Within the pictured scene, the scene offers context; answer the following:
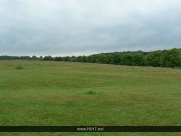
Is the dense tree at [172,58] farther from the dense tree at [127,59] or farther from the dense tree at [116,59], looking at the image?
the dense tree at [116,59]

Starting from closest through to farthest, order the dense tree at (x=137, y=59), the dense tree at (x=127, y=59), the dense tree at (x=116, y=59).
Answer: the dense tree at (x=137, y=59) → the dense tree at (x=127, y=59) → the dense tree at (x=116, y=59)

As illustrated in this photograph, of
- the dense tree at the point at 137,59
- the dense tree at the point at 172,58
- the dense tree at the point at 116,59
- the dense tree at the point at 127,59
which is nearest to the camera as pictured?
the dense tree at the point at 172,58

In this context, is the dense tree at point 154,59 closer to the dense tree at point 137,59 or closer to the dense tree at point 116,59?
the dense tree at point 137,59

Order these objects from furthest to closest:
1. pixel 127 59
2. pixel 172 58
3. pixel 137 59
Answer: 1. pixel 127 59
2. pixel 137 59
3. pixel 172 58

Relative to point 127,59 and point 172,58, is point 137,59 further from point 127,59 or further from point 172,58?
point 172,58

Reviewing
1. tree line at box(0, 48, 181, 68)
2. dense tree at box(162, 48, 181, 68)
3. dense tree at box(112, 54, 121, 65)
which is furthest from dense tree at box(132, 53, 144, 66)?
dense tree at box(162, 48, 181, 68)

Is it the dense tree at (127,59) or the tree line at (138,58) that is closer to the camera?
the tree line at (138,58)

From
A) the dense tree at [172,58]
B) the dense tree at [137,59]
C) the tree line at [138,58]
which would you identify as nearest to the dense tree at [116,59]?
the tree line at [138,58]

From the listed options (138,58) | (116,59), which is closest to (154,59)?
(138,58)

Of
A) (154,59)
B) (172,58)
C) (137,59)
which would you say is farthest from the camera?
(137,59)

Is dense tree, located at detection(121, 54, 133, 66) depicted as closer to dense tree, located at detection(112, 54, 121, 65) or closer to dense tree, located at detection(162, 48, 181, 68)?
dense tree, located at detection(112, 54, 121, 65)

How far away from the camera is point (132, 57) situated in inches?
3103

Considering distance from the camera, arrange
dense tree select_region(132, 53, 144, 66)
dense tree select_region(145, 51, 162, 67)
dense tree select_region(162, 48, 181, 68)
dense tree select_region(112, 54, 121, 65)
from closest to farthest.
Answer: dense tree select_region(162, 48, 181, 68), dense tree select_region(145, 51, 162, 67), dense tree select_region(132, 53, 144, 66), dense tree select_region(112, 54, 121, 65)

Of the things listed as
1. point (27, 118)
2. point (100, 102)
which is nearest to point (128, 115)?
point (100, 102)
